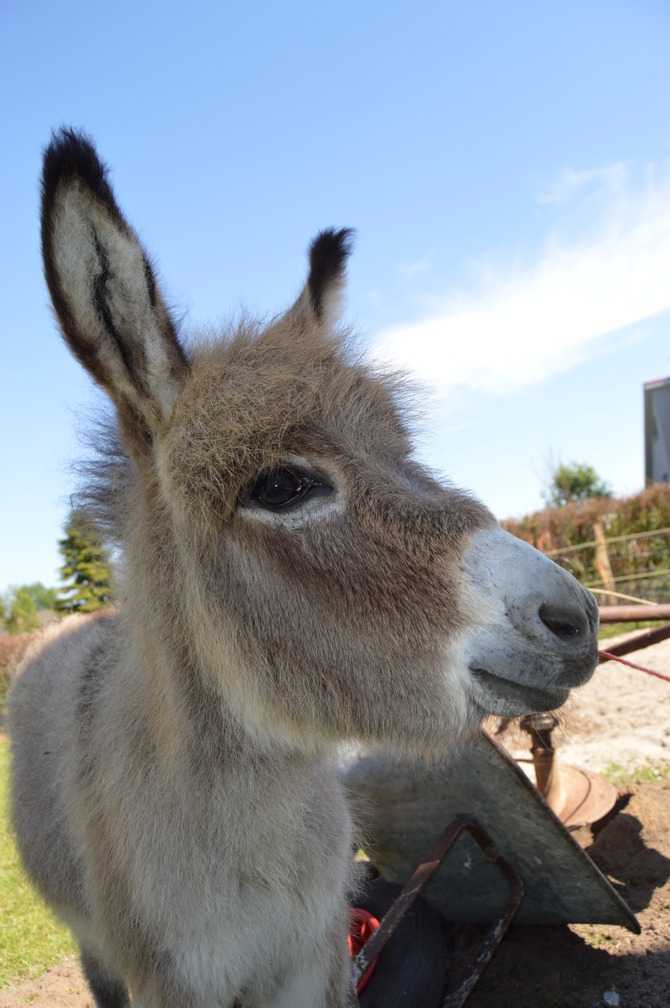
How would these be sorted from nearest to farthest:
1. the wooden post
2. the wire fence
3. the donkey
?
the donkey < the wire fence < the wooden post

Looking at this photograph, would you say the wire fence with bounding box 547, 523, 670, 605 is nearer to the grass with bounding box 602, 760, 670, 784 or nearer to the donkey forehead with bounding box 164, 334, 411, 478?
the grass with bounding box 602, 760, 670, 784

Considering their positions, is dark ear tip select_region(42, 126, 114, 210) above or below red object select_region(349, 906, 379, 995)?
above

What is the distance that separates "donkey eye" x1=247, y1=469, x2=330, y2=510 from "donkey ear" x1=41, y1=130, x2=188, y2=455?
0.43 m

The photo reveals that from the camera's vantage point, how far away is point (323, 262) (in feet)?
9.78

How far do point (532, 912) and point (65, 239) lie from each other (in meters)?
3.77

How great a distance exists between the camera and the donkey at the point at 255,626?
1.70 m

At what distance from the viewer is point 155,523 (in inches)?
83.8

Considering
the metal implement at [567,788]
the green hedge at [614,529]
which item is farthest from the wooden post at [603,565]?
Result: the metal implement at [567,788]

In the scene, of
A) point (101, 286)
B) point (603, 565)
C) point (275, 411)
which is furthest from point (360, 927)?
point (603, 565)

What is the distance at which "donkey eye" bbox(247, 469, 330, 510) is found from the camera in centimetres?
191

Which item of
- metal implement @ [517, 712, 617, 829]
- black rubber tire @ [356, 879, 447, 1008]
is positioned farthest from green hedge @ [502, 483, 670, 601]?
black rubber tire @ [356, 879, 447, 1008]

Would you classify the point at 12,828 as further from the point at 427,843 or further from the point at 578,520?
the point at 578,520

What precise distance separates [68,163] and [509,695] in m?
1.82

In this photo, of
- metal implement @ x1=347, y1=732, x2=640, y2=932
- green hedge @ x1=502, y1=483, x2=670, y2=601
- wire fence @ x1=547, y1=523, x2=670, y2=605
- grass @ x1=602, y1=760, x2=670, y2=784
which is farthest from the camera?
green hedge @ x1=502, y1=483, x2=670, y2=601
